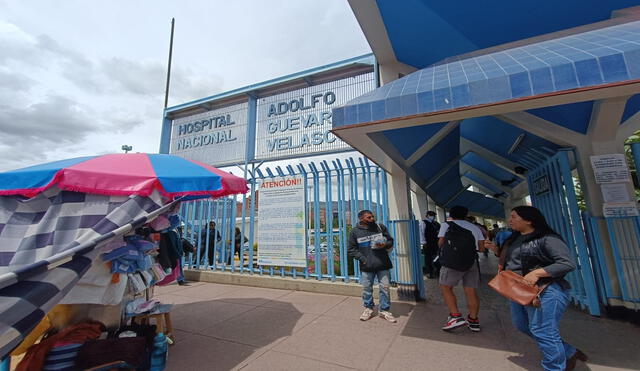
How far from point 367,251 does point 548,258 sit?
2.08 m

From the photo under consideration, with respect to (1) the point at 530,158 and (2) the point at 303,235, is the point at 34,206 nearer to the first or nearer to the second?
(2) the point at 303,235

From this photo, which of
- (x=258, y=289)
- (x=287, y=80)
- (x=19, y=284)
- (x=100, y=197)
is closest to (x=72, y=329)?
(x=19, y=284)

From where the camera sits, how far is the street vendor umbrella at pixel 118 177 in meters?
2.41

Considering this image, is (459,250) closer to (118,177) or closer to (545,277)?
(545,277)

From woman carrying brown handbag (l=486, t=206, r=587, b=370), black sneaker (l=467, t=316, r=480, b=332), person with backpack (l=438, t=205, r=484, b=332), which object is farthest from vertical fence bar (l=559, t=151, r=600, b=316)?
woman carrying brown handbag (l=486, t=206, r=587, b=370)

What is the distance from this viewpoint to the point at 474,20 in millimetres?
3887

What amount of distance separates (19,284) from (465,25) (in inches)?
214

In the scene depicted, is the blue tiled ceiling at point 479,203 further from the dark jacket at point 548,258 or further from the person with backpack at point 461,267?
the dark jacket at point 548,258

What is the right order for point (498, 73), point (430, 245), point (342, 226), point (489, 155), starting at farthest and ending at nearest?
point (489, 155), point (430, 245), point (342, 226), point (498, 73)

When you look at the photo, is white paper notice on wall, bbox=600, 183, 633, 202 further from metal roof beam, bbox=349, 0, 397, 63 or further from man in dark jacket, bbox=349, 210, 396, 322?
metal roof beam, bbox=349, 0, 397, 63

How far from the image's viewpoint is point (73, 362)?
2.17m

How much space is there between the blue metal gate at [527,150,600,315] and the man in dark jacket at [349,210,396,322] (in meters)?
2.61

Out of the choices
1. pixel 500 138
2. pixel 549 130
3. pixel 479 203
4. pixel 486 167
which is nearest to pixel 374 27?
pixel 549 130

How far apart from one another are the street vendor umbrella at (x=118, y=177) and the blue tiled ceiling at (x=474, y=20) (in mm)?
3468
